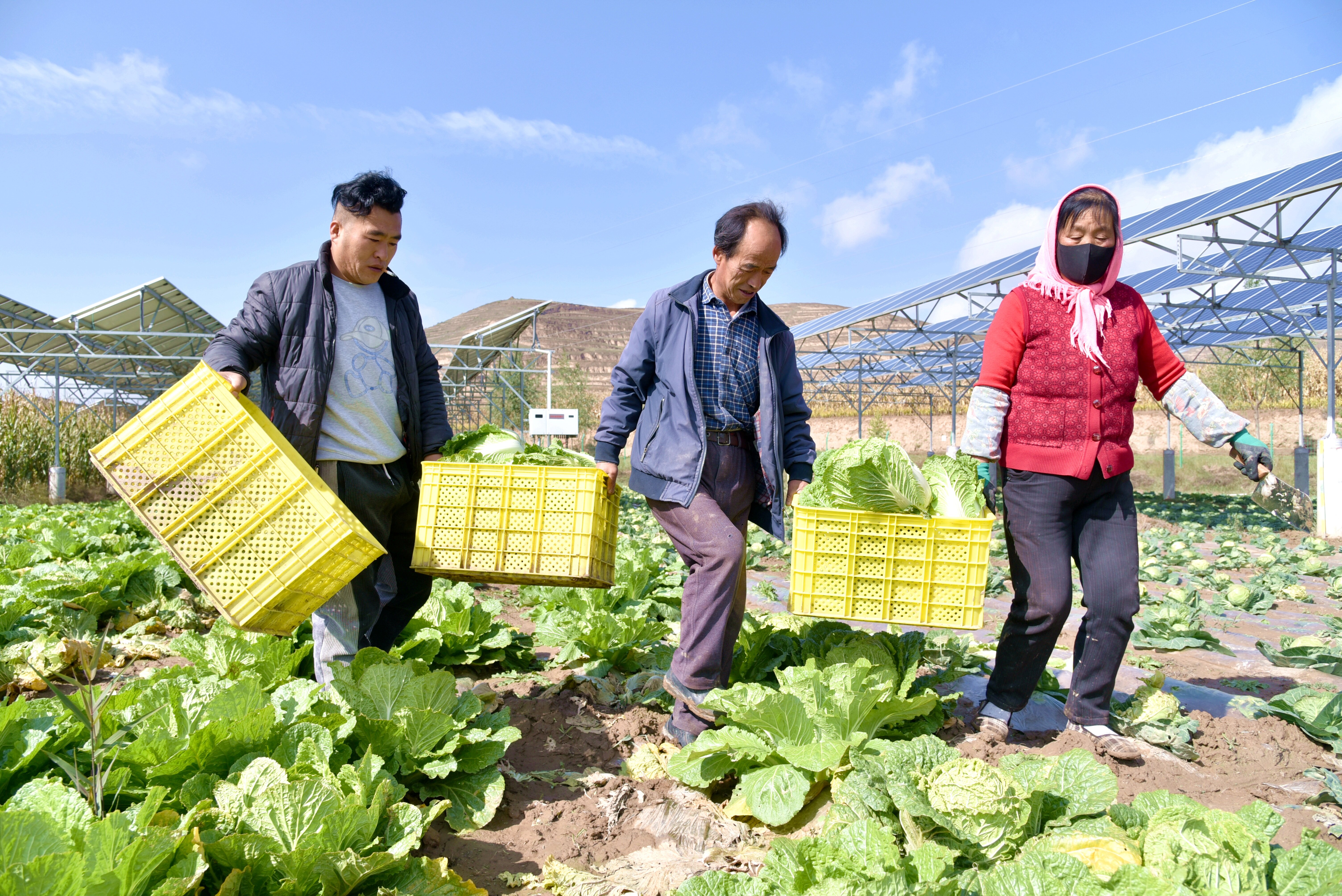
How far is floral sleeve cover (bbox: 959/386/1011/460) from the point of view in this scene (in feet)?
9.64

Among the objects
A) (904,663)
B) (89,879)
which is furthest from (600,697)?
(89,879)

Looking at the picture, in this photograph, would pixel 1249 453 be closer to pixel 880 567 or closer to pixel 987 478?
pixel 987 478

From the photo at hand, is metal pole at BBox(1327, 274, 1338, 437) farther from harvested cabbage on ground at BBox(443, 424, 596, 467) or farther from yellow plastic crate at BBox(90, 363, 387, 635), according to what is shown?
yellow plastic crate at BBox(90, 363, 387, 635)

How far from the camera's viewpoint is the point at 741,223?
2.94 metres

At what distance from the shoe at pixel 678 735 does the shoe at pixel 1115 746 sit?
4.32ft

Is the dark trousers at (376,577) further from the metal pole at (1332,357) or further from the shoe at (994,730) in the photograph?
the metal pole at (1332,357)

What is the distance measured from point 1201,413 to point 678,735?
212 cm

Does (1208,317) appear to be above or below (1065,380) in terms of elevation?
above

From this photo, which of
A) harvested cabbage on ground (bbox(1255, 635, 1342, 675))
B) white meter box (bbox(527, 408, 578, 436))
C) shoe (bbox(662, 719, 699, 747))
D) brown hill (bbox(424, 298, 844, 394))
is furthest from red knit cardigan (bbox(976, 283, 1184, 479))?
brown hill (bbox(424, 298, 844, 394))

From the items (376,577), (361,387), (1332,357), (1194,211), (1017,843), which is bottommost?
(1017,843)

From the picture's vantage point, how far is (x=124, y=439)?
2.52 m

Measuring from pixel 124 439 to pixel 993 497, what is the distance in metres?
3.04

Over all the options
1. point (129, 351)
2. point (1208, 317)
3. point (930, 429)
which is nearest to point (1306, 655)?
point (1208, 317)

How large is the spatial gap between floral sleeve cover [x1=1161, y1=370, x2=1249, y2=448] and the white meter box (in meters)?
11.2
